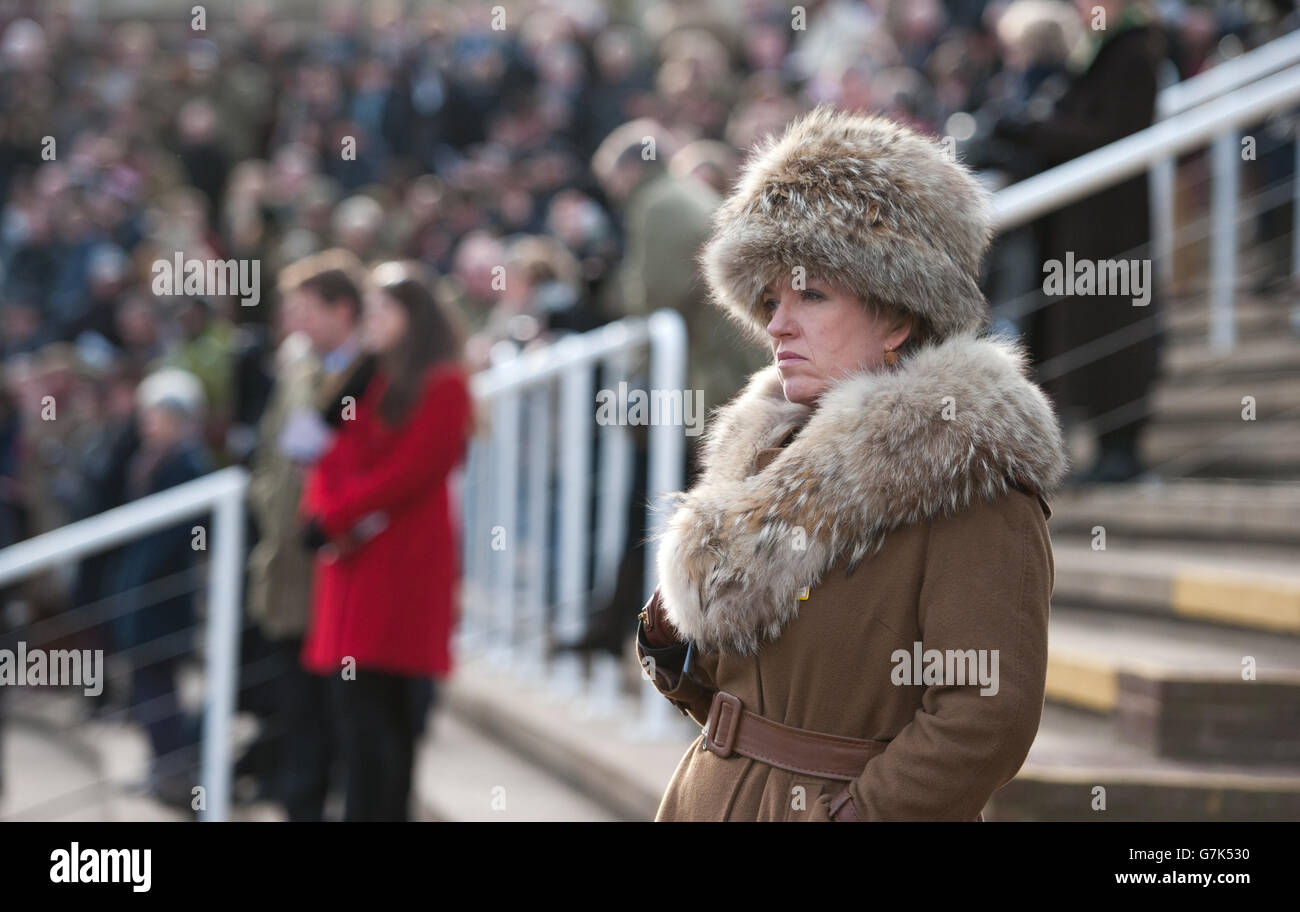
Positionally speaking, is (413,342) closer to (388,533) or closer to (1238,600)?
(388,533)

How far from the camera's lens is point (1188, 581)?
415 cm

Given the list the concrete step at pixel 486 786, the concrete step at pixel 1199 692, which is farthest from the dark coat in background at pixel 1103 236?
the concrete step at pixel 486 786

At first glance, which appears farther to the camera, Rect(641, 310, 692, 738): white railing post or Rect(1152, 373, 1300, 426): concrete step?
Rect(1152, 373, 1300, 426): concrete step

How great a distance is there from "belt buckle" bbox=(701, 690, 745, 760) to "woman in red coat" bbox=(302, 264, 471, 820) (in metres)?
2.28

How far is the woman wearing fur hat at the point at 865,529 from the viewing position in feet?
6.75

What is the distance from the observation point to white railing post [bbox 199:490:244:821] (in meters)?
5.16

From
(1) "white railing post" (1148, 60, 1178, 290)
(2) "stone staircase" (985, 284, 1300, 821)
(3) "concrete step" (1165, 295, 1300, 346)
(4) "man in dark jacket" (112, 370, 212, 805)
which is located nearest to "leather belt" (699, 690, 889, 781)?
(2) "stone staircase" (985, 284, 1300, 821)

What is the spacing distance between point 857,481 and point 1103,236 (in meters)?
3.49

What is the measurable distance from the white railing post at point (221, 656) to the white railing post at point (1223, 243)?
11.9 feet

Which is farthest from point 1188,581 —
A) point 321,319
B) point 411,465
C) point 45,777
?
point 45,777

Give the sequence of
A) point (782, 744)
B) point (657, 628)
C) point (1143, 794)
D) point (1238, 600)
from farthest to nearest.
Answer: point (1238, 600) → point (1143, 794) → point (657, 628) → point (782, 744)

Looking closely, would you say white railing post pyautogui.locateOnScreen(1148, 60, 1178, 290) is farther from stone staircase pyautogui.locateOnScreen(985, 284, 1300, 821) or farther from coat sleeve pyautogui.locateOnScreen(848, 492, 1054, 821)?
coat sleeve pyautogui.locateOnScreen(848, 492, 1054, 821)
